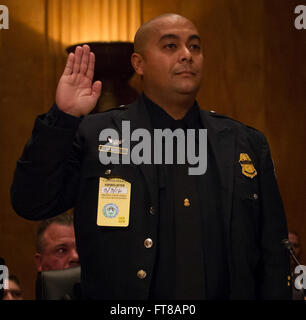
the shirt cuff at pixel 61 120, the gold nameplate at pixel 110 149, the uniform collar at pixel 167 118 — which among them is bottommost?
the gold nameplate at pixel 110 149

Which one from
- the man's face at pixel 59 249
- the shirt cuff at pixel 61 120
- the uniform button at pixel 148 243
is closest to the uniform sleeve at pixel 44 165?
the shirt cuff at pixel 61 120

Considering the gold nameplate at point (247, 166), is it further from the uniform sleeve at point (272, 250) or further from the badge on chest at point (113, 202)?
the badge on chest at point (113, 202)

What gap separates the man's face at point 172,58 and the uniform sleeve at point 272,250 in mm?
312

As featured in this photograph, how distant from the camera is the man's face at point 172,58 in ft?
5.39

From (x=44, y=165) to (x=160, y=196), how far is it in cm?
29

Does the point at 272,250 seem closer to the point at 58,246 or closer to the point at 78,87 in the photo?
the point at 78,87

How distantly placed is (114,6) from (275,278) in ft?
6.42

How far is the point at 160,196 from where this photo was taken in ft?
5.21

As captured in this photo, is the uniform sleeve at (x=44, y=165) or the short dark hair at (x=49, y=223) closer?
the uniform sleeve at (x=44, y=165)

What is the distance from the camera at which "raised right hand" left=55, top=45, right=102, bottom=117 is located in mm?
1538
